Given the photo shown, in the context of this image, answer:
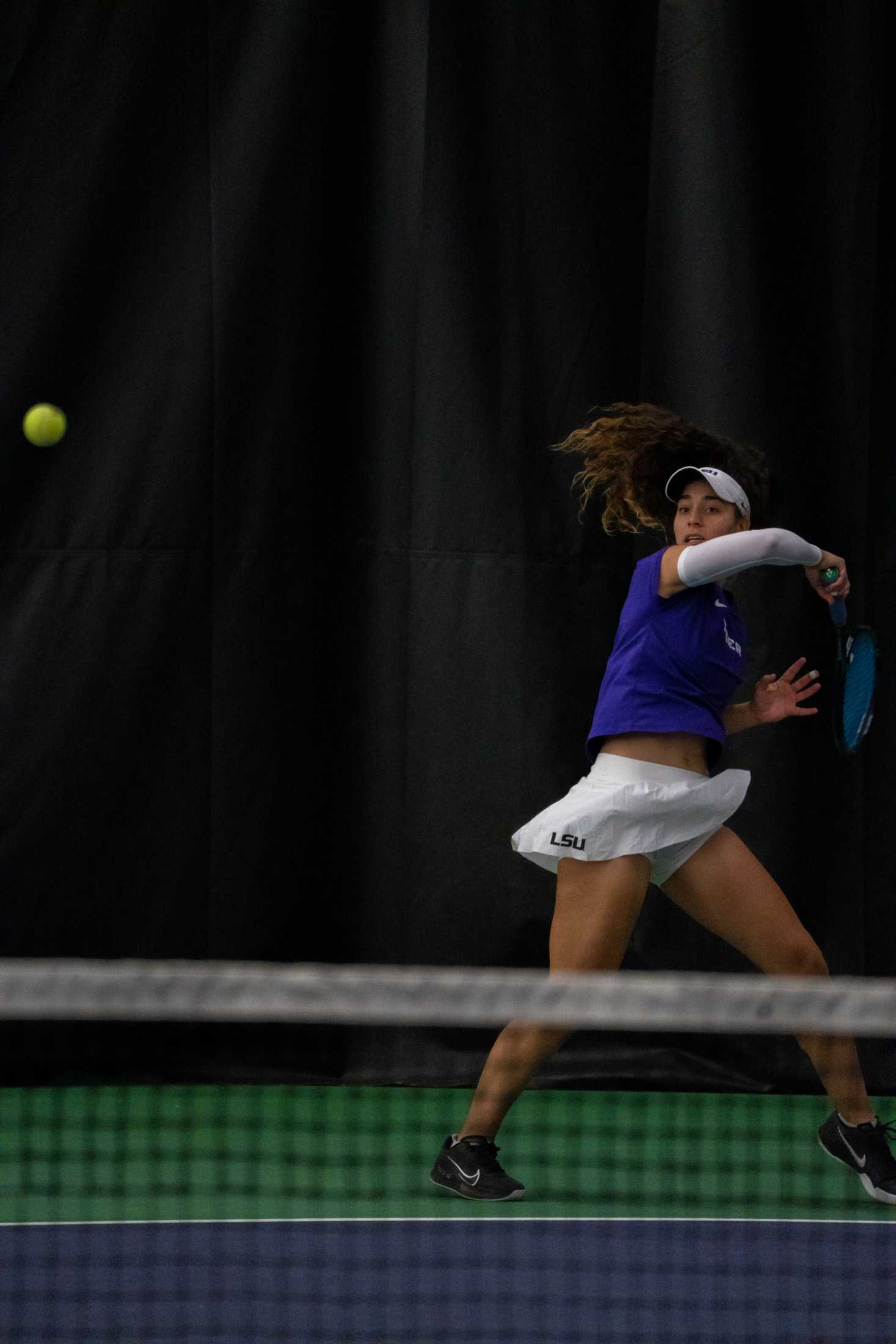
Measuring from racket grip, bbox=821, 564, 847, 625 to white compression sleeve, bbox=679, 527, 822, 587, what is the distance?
0.12 m

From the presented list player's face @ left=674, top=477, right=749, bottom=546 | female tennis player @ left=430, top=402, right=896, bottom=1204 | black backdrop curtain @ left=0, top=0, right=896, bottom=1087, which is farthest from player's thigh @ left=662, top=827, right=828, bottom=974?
black backdrop curtain @ left=0, top=0, right=896, bottom=1087

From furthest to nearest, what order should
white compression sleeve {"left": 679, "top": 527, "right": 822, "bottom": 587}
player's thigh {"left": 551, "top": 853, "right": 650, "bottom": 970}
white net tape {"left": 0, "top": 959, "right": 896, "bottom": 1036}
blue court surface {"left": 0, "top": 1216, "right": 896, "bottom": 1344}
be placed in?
player's thigh {"left": 551, "top": 853, "right": 650, "bottom": 970}
white compression sleeve {"left": 679, "top": 527, "right": 822, "bottom": 587}
blue court surface {"left": 0, "top": 1216, "right": 896, "bottom": 1344}
white net tape {"left": 0, "top": 959, "right": 896, "bottom": 1036}

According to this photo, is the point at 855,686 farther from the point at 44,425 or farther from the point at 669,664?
the point at 44,425

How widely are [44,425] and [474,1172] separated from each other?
2.07 m

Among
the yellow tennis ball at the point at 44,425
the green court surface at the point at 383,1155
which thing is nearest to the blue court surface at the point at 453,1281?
the green court surface at the point at 383,1155

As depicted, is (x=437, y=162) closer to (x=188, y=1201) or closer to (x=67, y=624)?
(x=67, y=624)

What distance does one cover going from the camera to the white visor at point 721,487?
3123 millimetres

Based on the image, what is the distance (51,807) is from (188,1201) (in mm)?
1403

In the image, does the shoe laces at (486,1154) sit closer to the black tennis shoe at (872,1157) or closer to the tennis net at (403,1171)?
the tennis net at (403,1171)

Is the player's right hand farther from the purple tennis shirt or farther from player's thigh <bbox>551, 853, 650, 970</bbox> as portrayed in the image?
player's thigh <bbox>551, 853, 650, 970</bbox>

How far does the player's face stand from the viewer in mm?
3156

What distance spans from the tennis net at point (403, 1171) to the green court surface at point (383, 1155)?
0.03 feet

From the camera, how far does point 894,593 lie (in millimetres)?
4355

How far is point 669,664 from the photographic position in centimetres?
306
